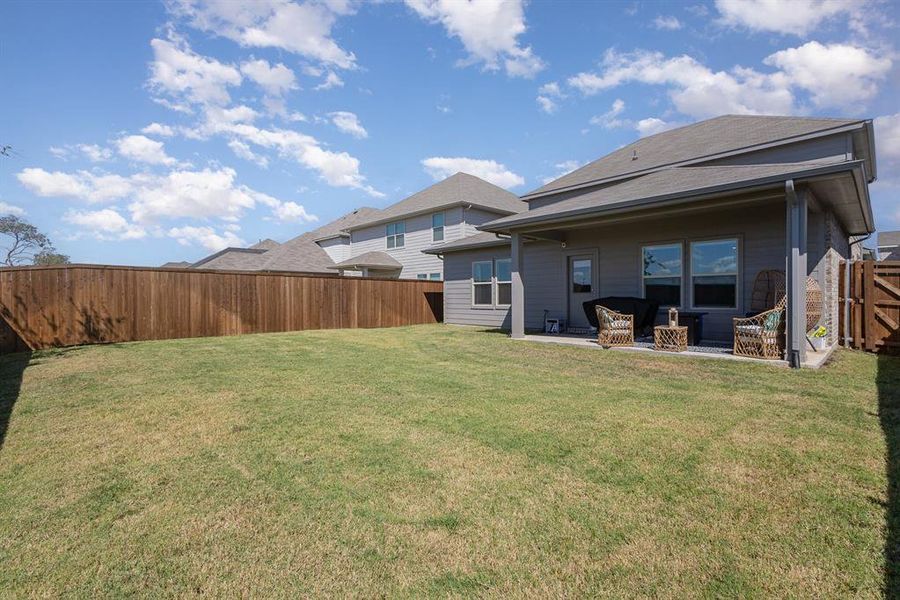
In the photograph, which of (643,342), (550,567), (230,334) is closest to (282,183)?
(230,334)

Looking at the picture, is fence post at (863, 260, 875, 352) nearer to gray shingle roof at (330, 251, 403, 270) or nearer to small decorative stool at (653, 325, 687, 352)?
small decorative stool at (653, 325, 687, 352)

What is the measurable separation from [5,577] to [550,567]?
248 cm

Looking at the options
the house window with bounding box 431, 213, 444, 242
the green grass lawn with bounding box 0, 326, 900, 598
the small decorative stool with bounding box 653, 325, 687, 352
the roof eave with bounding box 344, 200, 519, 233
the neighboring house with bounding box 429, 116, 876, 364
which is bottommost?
the green grass lawn with bounding box 0, 326, 900, 598

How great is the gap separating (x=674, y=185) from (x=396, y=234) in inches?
650

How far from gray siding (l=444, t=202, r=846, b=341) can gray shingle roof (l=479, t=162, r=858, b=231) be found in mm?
975

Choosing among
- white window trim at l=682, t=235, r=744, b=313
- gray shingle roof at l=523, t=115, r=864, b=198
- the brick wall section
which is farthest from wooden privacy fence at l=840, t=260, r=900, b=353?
gray shingle roof at l=523, t=115, r=864, b=198

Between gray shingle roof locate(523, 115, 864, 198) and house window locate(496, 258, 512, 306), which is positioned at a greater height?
gray shingle roof locate(523, 115, 864, 198)

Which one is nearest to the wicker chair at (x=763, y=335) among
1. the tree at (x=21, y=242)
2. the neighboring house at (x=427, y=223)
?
the neighboring house at (x=427, y=223)

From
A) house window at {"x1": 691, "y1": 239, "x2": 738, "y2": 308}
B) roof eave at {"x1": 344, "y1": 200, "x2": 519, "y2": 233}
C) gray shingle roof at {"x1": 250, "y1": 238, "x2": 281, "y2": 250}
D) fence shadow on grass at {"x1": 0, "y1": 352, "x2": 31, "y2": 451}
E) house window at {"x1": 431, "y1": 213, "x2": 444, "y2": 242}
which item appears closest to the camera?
fence shadow on grass at {"x1": 0, "y1": 352, "x2": 31, "y2": 451}

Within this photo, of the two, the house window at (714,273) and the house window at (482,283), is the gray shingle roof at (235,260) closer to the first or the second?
the house window at (482,283)

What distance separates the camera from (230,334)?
11977mm

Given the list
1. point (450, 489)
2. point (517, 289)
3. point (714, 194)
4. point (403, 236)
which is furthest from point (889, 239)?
point (450, 489)

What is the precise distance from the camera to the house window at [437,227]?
801 inches

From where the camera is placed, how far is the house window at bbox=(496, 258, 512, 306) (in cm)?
1406
